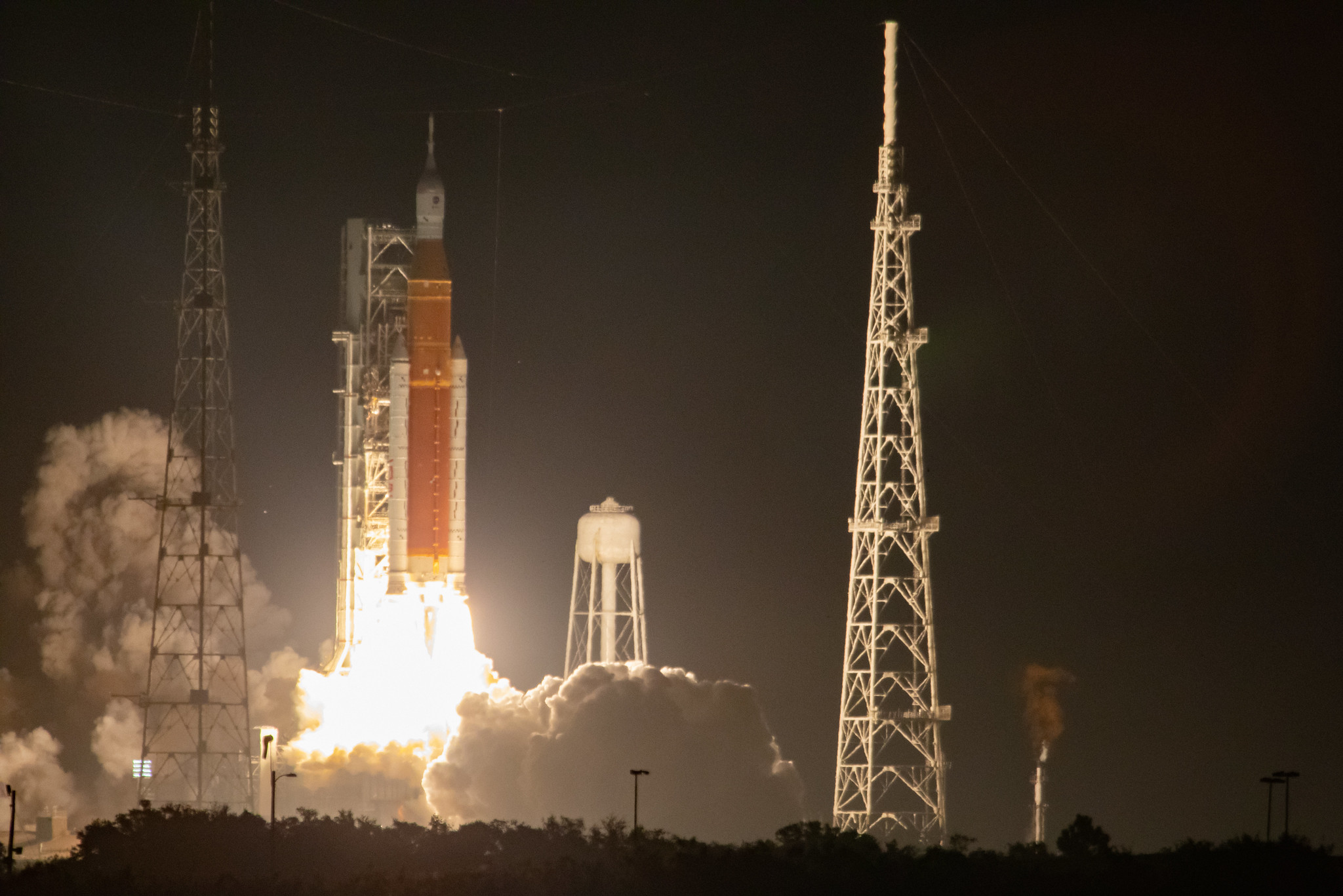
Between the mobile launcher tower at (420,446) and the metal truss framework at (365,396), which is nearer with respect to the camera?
the mobile launcher tower at (420,446)

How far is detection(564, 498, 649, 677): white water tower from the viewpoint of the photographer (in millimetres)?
62219

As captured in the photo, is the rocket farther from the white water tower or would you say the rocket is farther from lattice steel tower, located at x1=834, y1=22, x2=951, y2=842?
lattice steel tower, located at x1=834, y1=22, x2=951, y2=842

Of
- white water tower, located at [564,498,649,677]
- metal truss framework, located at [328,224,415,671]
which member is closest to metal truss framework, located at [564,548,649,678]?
white water tower, located at [564,498,649,677]

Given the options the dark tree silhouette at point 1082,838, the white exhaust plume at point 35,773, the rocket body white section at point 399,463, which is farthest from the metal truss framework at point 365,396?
the dark tree silhouette at point 1082,838

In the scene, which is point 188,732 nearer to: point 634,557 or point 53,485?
point 53,485

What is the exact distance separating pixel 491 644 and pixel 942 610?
41.5 feet

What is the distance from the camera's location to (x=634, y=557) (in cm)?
6269

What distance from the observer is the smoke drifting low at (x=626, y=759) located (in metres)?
58.1

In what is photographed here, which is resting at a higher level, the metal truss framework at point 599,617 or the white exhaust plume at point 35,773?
the metal truss framework at point 599,617

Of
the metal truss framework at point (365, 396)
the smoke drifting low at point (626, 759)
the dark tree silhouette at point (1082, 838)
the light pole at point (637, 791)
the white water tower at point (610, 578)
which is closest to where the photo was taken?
the light pole at point (637, 791)


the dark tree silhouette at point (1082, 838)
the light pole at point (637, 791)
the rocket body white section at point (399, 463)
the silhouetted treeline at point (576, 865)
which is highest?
the rocket body white section at point (399, 463)

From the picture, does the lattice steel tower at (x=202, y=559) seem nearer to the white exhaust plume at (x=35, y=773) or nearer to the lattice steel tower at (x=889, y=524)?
the white exhaust plume at (x=35, y=773)

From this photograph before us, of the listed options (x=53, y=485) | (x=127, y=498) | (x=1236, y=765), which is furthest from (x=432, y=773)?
(x=1236, y=765)

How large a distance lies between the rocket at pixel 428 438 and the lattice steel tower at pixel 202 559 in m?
3.96
